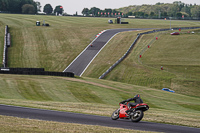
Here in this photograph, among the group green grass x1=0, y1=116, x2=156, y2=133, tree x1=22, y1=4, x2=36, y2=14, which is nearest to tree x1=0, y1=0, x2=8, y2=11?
tree x1=22, y1=4, x2=36, y2=14

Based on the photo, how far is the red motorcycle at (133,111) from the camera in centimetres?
1755

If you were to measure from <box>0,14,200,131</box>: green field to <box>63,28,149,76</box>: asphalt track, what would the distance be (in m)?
1.62

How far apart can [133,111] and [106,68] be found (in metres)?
51.1

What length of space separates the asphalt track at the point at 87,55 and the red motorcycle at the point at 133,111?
48096 mm

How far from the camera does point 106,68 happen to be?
226ft

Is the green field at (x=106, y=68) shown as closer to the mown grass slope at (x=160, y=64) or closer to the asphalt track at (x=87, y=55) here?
the mown grass slope at (x=160, y=64)

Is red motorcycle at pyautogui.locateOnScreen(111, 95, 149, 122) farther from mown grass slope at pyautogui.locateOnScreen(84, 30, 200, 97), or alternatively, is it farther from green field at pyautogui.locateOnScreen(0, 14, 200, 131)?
mown grass slope at pyautogui.locateOnScreen(84, 30, 200, 97)

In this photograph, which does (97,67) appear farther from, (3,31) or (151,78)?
(3,31)

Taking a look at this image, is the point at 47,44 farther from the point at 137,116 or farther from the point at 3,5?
the point at 3,5

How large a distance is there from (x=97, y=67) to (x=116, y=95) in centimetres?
3043

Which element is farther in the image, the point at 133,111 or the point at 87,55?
the point at 87,55

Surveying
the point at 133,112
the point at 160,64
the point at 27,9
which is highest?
the point at 27,9

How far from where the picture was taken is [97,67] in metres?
70.2

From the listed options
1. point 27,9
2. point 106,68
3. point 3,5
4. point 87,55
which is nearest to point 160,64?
point 106,68
